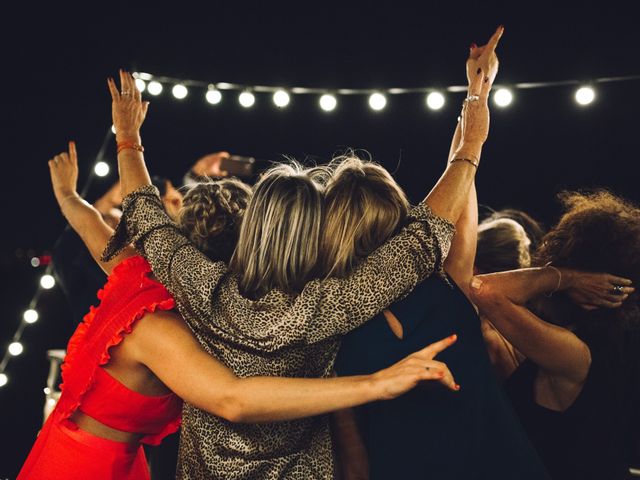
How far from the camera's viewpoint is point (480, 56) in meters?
1.62

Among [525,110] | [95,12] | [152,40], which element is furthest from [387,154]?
[95,12]

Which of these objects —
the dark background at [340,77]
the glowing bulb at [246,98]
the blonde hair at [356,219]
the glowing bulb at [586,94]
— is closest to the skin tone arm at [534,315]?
the blonde hair at [356,219]

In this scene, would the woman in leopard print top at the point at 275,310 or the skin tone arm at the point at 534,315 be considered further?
the skin tone arm at the point at 534,315

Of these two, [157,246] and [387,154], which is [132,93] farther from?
[387,154]

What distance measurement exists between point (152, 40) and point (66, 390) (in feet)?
7.78

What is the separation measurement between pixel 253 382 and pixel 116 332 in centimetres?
33

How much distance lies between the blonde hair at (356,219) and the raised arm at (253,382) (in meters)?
0.23

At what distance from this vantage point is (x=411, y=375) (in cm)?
114

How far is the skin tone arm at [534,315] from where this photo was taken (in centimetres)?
142

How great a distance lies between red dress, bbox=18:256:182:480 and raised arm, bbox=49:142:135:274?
0.86 feet

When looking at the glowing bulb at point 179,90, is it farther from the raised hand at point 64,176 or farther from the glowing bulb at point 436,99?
the raised hand at point 64,176

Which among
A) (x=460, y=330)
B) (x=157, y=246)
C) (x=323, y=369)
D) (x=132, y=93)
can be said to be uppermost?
(x=132, y=93)

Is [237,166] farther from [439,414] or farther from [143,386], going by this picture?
[439,414]

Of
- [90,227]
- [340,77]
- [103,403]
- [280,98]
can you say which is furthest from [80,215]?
[340,77]
